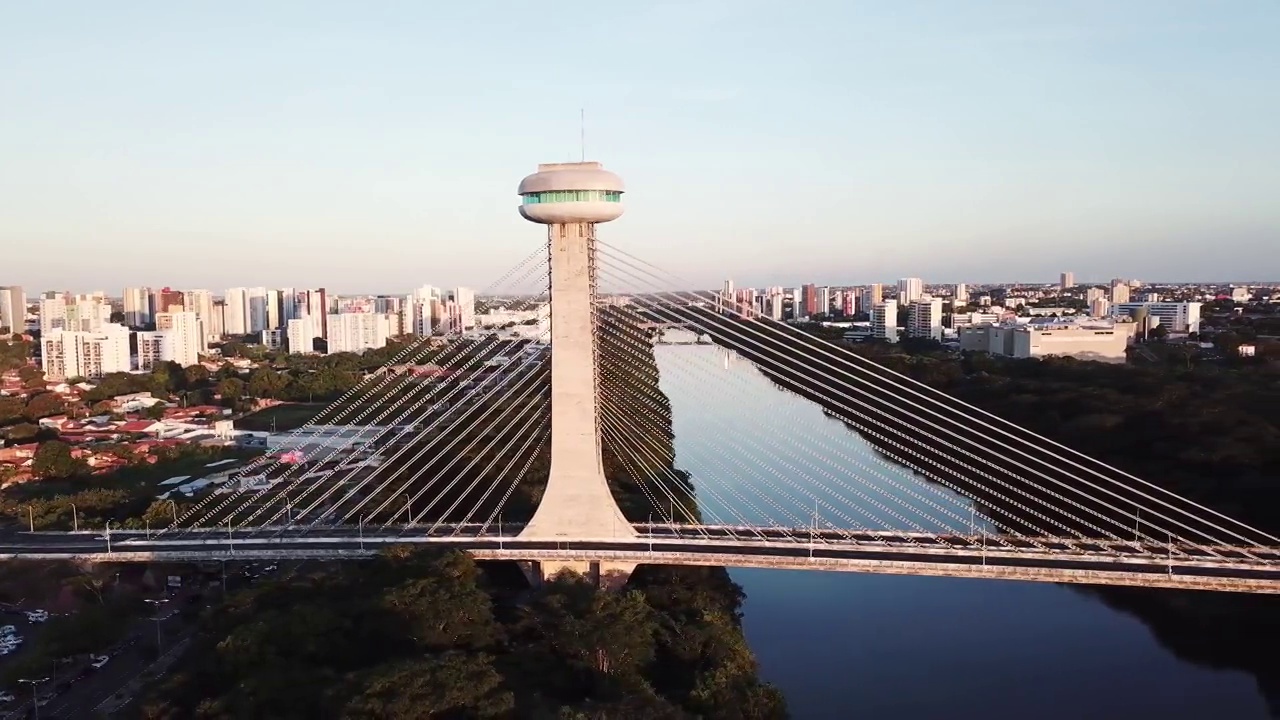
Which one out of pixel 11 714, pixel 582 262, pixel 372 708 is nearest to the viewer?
pixel 372 708

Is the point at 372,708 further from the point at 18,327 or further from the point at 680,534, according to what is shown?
the point at 18,327

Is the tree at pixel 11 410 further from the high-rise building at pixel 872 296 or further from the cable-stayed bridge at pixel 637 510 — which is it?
the high-rise building at pixel 872 296

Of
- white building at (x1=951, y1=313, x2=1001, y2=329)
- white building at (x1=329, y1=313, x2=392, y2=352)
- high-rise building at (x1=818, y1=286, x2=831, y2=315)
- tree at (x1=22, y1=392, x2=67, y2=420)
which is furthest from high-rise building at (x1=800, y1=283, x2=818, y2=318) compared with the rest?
tree at (x1=22, y1=392, x2=67, y2=420)

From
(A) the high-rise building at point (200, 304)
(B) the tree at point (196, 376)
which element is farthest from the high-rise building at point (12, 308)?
(B) the tree at point (196, 376)

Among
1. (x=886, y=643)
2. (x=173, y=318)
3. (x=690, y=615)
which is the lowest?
(x=886, y=643)

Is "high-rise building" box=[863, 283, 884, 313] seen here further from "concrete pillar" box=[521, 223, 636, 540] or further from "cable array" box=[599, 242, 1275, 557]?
"concrete pillar" box=[521, 223, 636, 540]

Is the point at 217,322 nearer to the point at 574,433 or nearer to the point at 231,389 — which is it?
the point at 231,389

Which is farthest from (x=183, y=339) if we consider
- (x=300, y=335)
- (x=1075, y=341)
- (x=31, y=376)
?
(x=1075, y=341)

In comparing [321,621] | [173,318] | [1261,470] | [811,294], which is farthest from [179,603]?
[811,294]
